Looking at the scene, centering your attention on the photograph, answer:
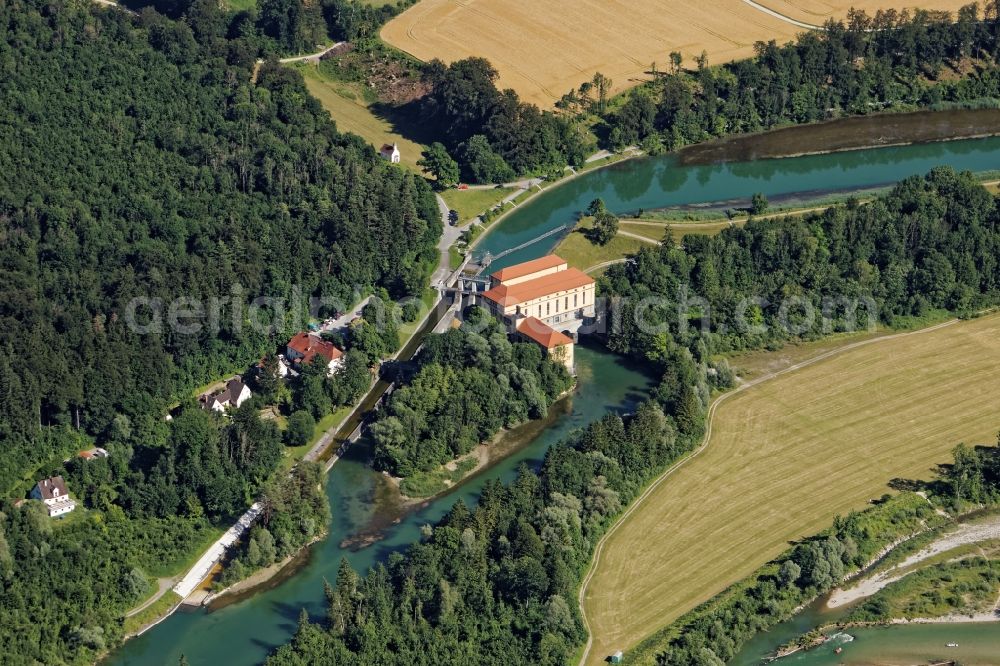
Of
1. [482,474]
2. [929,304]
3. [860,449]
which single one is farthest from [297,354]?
[929,304]

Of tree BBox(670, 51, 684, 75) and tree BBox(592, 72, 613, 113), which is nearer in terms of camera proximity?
tree BBox(592, 72, 613, 113)

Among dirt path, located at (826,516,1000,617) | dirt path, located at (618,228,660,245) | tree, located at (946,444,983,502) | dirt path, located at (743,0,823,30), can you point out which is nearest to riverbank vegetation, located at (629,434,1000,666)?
dirt path, located at (826,516,1000,617)

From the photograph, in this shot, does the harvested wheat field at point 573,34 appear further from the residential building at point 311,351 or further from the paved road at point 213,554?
the paved road at point 213,554

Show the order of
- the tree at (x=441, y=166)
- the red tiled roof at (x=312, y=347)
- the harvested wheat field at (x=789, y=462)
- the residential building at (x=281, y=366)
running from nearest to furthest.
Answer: the harvested wheat field at (x=789, y=462)
the residential building at (x=281, y=366)
the red tiled roof at (x=312, y=347)
the tree at (x=441, y=166)

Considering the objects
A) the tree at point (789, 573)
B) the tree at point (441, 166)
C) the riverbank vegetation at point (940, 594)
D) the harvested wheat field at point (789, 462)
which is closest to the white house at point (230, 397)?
the harvested wheat field at point (789, 462)

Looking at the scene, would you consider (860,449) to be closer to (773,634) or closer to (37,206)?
(773,634)

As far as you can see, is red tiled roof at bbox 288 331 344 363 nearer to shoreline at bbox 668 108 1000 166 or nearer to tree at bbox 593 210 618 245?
tree at bbox 593 210 618 245
